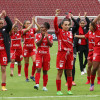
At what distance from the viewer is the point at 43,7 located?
3894 cm

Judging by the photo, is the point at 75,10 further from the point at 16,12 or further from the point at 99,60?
the point at 99,60

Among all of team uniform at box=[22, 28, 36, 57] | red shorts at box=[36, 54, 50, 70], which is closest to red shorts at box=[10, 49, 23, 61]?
team uniform at box=[22, 28, 36, 57]

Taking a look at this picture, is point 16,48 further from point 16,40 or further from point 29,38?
point 29,38

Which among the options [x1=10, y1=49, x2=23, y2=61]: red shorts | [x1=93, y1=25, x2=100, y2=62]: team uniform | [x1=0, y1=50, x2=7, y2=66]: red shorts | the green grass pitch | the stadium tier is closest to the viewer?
the green grass pitch

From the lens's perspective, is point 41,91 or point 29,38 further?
point 29,38

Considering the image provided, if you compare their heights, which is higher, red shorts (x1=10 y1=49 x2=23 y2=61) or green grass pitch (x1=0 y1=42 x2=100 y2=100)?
red shorts (x1=10 y1=49 x2=23 y2=61)

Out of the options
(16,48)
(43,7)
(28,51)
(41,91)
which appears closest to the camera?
(41,91)

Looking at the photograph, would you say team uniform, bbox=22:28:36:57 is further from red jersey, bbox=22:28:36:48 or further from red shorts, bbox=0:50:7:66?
red shorts, bbox=0:50:7:66

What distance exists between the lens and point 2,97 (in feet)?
27.4

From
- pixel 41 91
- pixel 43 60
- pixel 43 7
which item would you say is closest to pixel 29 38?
→ pixel 43 60

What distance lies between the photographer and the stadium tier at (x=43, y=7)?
Answer: 3781 centimetres

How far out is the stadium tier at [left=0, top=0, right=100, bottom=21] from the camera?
37.8 meters

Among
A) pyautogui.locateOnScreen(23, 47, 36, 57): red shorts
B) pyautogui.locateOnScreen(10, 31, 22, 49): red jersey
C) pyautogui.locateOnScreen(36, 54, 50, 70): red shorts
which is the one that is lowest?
pyautogui.locateOnScreen(36, 54, 50, 70): red shorts

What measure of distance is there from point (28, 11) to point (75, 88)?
28.3m
